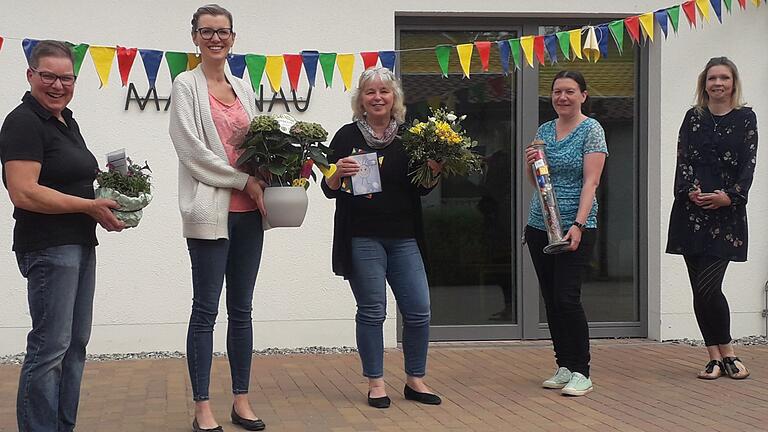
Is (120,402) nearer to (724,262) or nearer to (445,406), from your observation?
(445,406)

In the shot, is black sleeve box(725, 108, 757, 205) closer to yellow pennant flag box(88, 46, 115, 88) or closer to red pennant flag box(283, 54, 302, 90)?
red pennant flag box(283, 54, 302, 90)

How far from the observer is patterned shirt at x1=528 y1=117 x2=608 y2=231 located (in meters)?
6.26

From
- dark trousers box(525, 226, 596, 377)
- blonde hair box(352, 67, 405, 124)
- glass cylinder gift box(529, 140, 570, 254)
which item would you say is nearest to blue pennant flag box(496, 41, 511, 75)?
glass cylinder gift box(529, 140, 570, 254)

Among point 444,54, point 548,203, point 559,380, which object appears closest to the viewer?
point 548,203

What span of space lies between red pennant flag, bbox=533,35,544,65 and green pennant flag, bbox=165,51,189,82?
101 inches

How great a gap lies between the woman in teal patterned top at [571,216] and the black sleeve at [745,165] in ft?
3.27

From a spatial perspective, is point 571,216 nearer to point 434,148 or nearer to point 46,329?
point 434,148

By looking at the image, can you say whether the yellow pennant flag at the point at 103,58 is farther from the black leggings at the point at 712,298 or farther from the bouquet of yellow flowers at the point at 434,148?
the black leggings at the point at 712,298

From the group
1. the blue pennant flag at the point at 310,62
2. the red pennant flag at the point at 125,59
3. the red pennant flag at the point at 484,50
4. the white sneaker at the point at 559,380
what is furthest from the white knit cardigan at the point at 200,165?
the red pennant flag at the point at 484,50

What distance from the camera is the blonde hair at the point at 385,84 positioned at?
19.6 feet

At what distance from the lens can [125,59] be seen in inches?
275

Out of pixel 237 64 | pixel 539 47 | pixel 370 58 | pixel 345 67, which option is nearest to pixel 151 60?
pixel 237 64

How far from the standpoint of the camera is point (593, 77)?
341 inches

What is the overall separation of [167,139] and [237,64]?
3.07 feet
